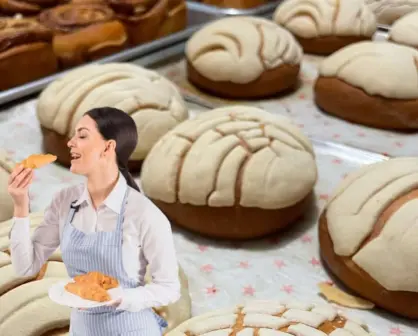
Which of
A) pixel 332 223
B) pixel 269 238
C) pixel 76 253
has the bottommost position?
pixel 269 238

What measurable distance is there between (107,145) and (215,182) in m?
0.79

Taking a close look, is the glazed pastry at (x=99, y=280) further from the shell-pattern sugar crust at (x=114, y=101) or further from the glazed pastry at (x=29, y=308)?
the shell-pattern sugar crust at (x=114, y=101)

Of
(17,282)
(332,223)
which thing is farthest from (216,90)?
(17,282)

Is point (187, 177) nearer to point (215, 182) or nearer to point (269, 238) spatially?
point (215, 182)

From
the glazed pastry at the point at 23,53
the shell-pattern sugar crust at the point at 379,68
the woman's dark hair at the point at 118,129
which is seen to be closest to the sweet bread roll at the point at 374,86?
the shell-pattern sugar crust at the point at 379,68

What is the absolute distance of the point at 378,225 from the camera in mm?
1158

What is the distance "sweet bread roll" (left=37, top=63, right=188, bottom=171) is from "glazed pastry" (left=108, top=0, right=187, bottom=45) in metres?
0.62

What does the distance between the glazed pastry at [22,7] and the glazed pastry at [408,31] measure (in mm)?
1307

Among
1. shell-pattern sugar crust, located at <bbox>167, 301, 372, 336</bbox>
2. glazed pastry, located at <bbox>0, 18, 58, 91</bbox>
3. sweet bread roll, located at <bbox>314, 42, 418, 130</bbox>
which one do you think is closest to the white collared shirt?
shell-pattern sugar crust, located at <bbox>167, 301, 372, 336</bbox>

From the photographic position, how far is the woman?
0.51 metres

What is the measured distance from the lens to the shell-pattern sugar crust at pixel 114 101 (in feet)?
5.04

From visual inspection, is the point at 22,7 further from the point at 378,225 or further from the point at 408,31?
the point at 378,225

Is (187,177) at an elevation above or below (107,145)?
below

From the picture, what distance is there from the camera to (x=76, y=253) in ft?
1.76
